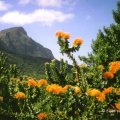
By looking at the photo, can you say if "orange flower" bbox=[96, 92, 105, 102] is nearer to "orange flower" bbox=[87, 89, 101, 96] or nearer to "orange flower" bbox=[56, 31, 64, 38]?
"orange flower" bbox=[87, 89, 101, 96]

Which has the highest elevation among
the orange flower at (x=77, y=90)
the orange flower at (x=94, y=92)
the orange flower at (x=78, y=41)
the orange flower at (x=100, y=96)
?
the orange flower at (x=78, y=41)

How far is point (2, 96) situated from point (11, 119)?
2.57m

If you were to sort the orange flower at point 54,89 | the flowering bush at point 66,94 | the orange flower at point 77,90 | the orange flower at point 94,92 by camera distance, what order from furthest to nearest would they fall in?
the orange flower at point 77,90, the flowering bush at point 66,94, the orange flower at point 54,89, the orange flower at point 94,92

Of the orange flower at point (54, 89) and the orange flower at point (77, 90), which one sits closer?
the orange flower at point (54, 89)

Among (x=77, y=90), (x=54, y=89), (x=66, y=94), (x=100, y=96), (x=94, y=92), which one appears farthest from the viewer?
(x=66, y=94)

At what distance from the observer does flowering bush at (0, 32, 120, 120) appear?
32.2ft

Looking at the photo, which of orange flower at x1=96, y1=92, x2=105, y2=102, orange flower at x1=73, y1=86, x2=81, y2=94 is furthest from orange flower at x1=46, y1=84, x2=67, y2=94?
orange flower at x1=96, y1=92, x2=105, y2=102

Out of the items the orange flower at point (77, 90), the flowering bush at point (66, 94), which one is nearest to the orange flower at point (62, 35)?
the flowering bush at point (66, 94)

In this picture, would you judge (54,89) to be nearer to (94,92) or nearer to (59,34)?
(94,92)

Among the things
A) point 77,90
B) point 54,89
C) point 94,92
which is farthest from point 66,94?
point 94,92

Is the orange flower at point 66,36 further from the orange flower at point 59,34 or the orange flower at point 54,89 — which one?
the orange flower at point 54,89

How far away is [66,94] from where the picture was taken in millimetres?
10109

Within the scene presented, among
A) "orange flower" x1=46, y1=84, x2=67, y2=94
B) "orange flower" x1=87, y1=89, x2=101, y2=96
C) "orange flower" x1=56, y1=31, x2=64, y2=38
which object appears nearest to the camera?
"orange flower" x1=87, y1=89, x2=101, y2=96

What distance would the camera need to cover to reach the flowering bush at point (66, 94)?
32.2ft
